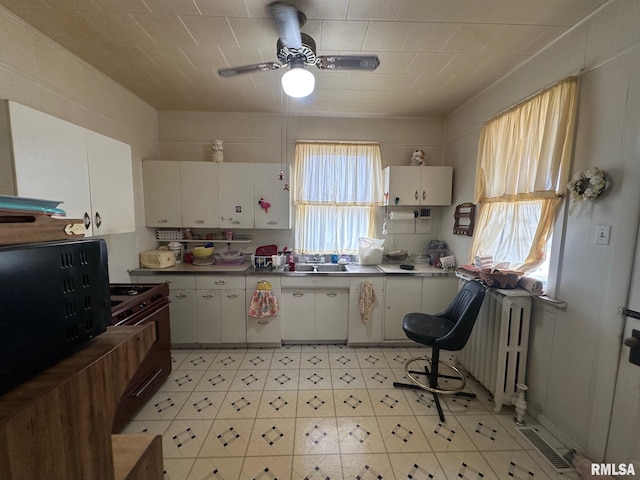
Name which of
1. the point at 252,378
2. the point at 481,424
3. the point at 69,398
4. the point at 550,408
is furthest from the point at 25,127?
the point at 550,408

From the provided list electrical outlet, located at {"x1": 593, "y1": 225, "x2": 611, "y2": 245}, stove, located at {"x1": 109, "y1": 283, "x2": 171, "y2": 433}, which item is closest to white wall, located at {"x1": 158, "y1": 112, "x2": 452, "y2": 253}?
stove, located at {"x1": 109, "y1": 283, "x2": 171, "y2": 433}

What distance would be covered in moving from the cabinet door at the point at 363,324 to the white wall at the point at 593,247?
4.45ft

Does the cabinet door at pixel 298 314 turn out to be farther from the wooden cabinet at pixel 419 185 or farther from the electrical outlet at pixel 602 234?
the electrical outlet at pixel 602 234

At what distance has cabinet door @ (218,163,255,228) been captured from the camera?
304 centimetres

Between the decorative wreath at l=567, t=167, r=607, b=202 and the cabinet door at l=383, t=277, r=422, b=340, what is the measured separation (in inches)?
61.7

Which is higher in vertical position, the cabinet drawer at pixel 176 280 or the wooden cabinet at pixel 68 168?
the wooden cabinet at pixel 68 168

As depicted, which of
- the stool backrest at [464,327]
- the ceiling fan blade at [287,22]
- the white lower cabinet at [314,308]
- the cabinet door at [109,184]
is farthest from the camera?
the white lower cabinet at [314,308]

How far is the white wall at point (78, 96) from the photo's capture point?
1683 millimetres

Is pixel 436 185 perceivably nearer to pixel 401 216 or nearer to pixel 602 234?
pixel 401 216

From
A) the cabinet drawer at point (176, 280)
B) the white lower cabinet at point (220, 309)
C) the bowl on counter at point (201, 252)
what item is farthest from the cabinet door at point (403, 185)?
the cabinet drawer at point (176, 280)

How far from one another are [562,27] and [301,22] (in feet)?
5.69

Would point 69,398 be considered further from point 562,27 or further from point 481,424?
point 562,27

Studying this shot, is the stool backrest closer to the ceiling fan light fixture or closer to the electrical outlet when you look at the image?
the electrical outlet

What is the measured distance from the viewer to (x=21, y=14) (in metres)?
1.66
